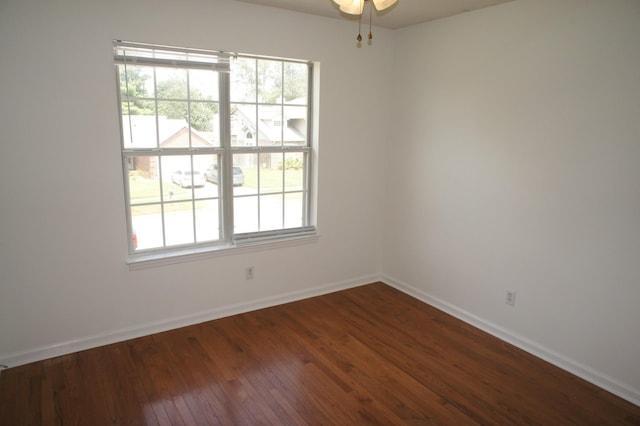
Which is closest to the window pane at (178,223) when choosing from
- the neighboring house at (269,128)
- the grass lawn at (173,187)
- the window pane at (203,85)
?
the grass lawn at (173,187)

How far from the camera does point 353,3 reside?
1972mm

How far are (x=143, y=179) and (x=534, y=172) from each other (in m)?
2.82

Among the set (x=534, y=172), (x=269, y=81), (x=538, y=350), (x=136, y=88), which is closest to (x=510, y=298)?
(x=538, y=350)

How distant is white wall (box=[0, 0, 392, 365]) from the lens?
8.57 ft

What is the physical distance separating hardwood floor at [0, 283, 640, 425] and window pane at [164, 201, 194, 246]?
72 cm

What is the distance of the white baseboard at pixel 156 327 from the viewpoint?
9.30 ft

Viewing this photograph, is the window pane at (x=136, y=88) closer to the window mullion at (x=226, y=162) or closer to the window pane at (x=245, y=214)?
the window mullion at (x=226, y=162)

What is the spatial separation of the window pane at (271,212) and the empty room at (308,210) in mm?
30

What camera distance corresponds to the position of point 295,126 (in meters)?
3.78

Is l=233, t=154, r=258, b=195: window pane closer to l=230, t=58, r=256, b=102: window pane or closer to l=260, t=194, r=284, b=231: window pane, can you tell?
l=260, t=194, r=284, b=231: window pane

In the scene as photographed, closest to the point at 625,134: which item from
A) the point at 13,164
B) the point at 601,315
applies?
the point at 601,315

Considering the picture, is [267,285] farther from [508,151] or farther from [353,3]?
[353,3]

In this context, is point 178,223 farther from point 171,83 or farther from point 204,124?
point 171,83

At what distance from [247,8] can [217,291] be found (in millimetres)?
2237
